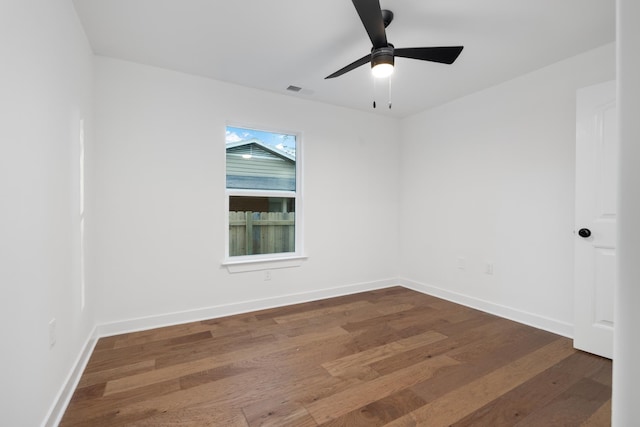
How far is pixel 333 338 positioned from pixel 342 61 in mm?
2494

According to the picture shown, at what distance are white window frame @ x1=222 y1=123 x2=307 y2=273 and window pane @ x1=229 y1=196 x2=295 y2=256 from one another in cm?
6

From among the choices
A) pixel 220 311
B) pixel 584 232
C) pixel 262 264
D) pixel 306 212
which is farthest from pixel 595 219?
pixel 220 311

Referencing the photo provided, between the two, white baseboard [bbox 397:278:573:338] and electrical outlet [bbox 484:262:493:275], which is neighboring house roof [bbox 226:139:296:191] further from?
electrical outlet [bbox 484:262:493:275]

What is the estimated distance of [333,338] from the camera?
8.70 ft

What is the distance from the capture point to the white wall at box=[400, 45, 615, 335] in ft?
9.02

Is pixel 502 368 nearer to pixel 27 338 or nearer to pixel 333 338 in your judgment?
pixel 333 338

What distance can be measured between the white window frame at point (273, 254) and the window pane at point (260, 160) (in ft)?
0.23

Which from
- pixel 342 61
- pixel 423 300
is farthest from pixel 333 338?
pixel 342 61

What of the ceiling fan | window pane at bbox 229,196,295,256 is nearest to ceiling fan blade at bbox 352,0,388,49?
the ceiling fan

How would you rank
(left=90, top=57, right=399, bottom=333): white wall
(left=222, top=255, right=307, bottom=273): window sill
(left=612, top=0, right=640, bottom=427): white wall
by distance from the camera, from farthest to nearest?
(left=222, top=255, right=307, bottom=273): window sill, (left=90, top=57, right=399, bottom=333): white wall, (left=612, top=0, right=640, bottom=427): white wall

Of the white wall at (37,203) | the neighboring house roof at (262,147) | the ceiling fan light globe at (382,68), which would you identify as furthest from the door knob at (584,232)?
the white wall at (37,203)

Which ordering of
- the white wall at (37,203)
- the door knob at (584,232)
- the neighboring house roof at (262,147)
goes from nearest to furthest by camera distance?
the white wall at (37,203)
the door knob at (584,232)
the neighboring house roof at (262,147)

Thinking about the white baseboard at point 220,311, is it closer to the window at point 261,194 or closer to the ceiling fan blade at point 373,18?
the window at point 261,194

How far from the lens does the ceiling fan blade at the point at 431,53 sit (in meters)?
2.02
